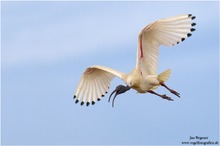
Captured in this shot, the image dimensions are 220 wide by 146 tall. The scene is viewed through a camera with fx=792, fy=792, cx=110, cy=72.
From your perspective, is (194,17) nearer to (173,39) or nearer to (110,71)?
(173,39)

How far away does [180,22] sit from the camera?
55.6ft

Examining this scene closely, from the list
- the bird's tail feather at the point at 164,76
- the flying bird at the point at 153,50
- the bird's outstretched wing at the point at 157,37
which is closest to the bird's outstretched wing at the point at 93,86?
the flying bird at the point at 153,50

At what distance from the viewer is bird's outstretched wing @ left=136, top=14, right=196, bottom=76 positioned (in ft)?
55.4

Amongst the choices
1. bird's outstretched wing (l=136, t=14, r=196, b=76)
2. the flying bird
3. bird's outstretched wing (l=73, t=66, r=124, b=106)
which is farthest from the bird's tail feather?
bird's outstretched wing (l=73, t=66, r=124, b=106)

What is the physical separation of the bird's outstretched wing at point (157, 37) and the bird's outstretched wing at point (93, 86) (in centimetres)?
171

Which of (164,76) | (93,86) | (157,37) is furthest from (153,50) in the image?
(93,86)

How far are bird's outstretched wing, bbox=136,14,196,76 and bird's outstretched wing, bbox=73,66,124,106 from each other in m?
1.71

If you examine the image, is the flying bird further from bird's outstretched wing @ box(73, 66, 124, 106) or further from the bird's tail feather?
bird's outstretched wing @ box(73, 66, 124, 106)

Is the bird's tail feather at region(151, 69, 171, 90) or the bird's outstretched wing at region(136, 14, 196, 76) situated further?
the bird's outstretched wing at region(136, 14, 196, 76)

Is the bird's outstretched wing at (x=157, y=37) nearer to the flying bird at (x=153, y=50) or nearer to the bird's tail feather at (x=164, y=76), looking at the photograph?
the flying bird at (x=153, y=50)

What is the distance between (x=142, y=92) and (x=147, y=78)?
0.37 m

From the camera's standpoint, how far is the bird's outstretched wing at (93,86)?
1870 cm

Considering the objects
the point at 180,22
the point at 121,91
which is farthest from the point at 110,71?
the point at 180,22

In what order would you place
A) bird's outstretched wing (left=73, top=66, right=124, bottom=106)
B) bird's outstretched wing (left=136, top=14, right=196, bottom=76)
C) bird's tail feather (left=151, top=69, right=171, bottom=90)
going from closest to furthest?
bird's tail feather (left=151, top=69, right=171, bottom=90) < bird's outstretched wing (left=136, top=14, right=196, bottom=76) < bird's outstretched wing (left=73, top=66, right=124, bottom=106)
